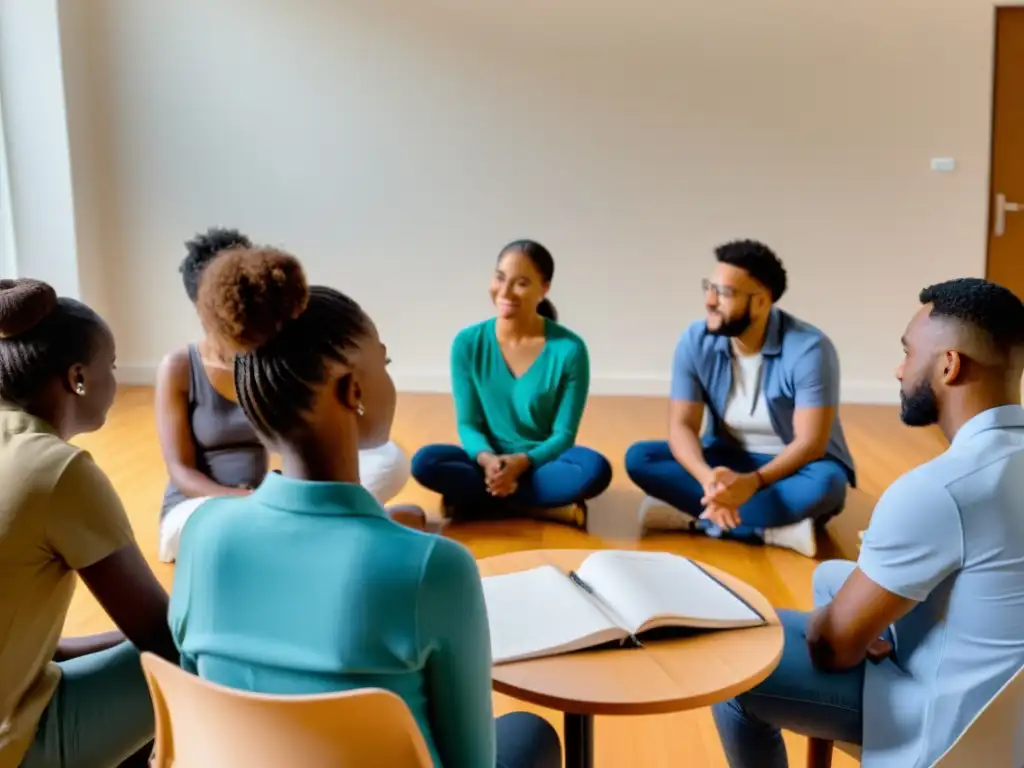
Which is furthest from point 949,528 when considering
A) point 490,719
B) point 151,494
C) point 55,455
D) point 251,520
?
point 151,494

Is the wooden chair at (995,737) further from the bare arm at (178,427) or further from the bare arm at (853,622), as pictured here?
the bare arm at (178,427)

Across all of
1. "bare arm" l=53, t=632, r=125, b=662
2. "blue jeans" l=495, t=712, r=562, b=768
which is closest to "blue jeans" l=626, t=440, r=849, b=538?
"blue jeans" l=495, t=712, r=562, b=768

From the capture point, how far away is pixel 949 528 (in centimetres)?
128

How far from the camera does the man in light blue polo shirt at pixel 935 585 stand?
128cm

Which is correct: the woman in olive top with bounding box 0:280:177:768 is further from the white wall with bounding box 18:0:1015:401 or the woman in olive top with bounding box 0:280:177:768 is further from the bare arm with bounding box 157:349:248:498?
the white wall with bounding box 18:0:1015:401

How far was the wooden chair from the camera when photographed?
3.67 ft

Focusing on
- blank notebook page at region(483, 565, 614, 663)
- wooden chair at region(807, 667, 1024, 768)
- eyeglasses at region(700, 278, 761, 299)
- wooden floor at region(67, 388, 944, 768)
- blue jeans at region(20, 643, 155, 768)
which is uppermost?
eyeglasses at region(700, 278, 761, 299)

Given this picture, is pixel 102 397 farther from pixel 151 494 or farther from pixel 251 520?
pixel 151 494

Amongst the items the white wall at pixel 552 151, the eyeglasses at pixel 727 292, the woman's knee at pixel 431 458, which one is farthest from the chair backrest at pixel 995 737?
the white wall at pixel 552 151

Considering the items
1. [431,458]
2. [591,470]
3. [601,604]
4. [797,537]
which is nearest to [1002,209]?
[797,537]

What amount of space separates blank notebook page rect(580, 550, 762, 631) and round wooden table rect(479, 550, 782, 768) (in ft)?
0.12

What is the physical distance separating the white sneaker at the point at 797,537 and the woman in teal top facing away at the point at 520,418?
1.83ft

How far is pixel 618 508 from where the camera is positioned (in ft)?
11.3

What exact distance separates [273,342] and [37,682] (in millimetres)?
681
